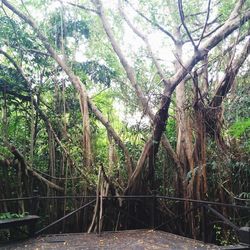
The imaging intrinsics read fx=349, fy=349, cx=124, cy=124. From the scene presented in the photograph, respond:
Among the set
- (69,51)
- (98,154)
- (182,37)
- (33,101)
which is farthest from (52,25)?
(182,37)

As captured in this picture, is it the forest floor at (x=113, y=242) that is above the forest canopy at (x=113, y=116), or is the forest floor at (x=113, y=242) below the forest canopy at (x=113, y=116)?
below

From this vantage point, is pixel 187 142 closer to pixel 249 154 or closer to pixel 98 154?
pixel 249 154

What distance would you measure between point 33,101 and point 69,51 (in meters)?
1.48

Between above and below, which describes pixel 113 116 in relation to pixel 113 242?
above

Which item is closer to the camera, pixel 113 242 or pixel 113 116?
pixel 113 242

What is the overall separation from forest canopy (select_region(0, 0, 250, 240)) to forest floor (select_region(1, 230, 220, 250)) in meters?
0.86

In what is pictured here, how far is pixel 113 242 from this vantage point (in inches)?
218

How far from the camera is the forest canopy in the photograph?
5918 millimetres

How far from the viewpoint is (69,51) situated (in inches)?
309

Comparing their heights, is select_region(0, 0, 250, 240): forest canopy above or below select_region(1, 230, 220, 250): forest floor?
above

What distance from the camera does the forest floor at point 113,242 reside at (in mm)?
5207

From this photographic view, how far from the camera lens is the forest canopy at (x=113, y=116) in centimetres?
592

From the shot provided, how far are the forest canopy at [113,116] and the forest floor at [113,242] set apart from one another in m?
0.86

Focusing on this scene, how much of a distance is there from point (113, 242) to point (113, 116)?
3836 millimetres
